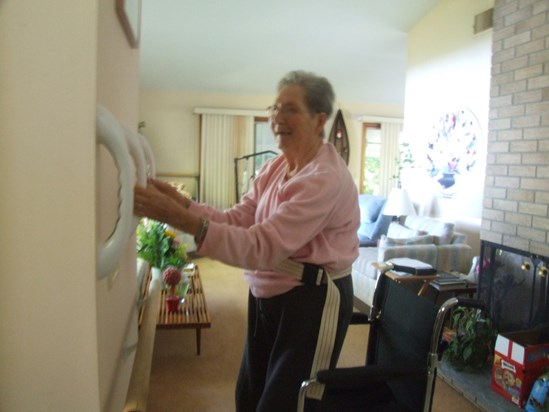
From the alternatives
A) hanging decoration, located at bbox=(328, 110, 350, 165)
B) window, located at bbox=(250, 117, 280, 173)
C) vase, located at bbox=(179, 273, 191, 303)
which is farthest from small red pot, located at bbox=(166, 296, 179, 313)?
hanging decoration, located at bbox=(328, 110, 350, 165)

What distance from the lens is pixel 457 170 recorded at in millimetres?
4125

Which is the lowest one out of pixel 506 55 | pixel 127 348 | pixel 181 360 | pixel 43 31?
pixel 181 360

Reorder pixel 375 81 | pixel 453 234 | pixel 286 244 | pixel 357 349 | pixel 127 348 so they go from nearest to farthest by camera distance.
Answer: pixel 127 348 < pixel 286 244 < pixel 357 349 < pixel 453 234 < pixel 375 81

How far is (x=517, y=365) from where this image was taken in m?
2.12

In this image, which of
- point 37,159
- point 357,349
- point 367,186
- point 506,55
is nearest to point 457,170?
point 506,55

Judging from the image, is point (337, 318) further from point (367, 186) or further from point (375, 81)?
point (367, 186)

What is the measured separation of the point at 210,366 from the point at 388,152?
18.0ft

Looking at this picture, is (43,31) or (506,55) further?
(506,55)

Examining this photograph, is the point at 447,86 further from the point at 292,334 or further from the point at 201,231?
the point at 201,231

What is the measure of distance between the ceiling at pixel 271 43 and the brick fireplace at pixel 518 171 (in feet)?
6.46

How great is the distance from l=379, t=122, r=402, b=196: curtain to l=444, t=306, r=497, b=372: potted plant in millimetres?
4863

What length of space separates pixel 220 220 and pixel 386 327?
65 centimetres

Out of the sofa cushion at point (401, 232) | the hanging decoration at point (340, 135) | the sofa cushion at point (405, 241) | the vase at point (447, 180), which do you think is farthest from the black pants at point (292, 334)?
the hanging decoration at point (340, 135)

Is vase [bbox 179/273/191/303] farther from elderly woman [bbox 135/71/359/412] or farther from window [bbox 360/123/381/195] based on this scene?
window [bbox 360/123/381/195]
